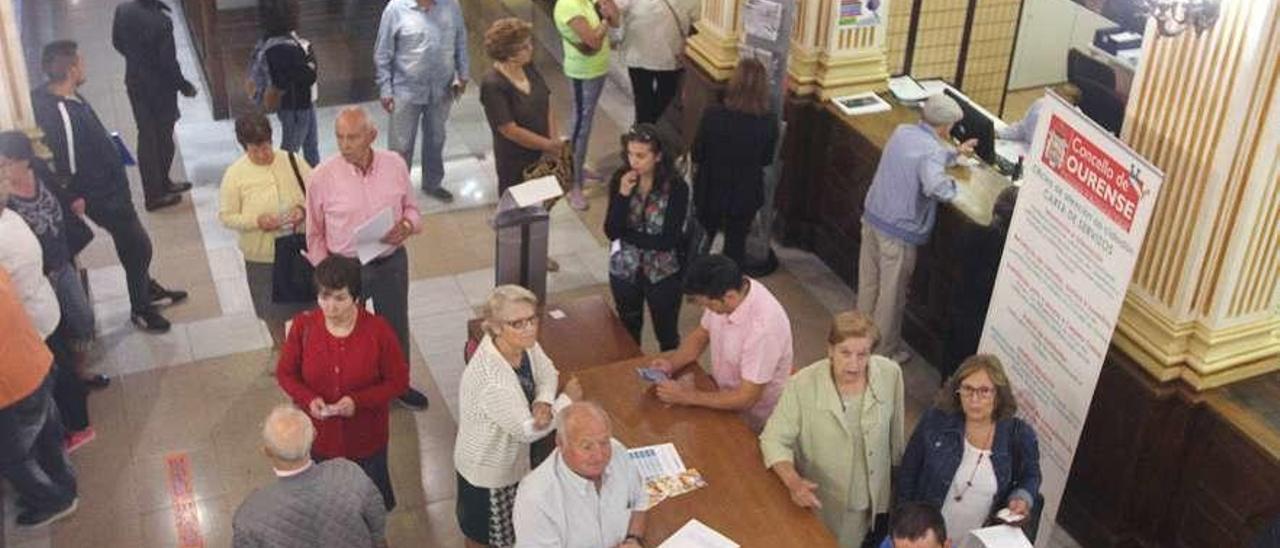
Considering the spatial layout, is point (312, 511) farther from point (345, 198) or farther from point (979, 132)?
point (979, 132)

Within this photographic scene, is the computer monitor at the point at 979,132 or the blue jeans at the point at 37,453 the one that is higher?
the computer monitor at the point at 979,132

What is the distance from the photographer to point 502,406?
4.12 m

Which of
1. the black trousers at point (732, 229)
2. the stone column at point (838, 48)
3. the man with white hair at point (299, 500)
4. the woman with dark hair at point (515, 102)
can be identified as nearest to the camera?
the man with white hair at point (299, 500)

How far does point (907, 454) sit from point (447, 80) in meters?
4.40

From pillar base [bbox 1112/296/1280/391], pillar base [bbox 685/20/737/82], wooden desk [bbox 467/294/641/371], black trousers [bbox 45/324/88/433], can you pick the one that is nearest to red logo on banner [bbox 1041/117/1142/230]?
pillar base [bbox 1112/296/1280/391]

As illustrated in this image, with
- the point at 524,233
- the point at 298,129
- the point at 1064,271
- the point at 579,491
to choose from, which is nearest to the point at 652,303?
the point at 524,233

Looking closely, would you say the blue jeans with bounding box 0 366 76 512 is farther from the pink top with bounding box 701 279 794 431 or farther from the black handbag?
the pink top with bounding box 701 279 794 431

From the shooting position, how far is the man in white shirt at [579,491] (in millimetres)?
3621

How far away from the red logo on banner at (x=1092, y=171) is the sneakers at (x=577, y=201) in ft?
12.1

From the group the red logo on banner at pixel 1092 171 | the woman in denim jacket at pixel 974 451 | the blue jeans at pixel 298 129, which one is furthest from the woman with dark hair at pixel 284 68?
the woman in denim jacket at pixel 974 451

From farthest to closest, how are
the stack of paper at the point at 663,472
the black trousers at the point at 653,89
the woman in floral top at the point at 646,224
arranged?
the black trousers at the point at 653,89 < the woman in floral top at the point at 646,224 < the stack of paper at the point at 663,472

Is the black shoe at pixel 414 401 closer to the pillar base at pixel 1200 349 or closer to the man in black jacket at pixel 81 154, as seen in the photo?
the man in black jacket at pixel 81 154

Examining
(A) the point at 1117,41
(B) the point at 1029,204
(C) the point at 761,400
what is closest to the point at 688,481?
(C) the point at 761,400

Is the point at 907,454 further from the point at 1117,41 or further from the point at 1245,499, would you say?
the point at 1117,41
